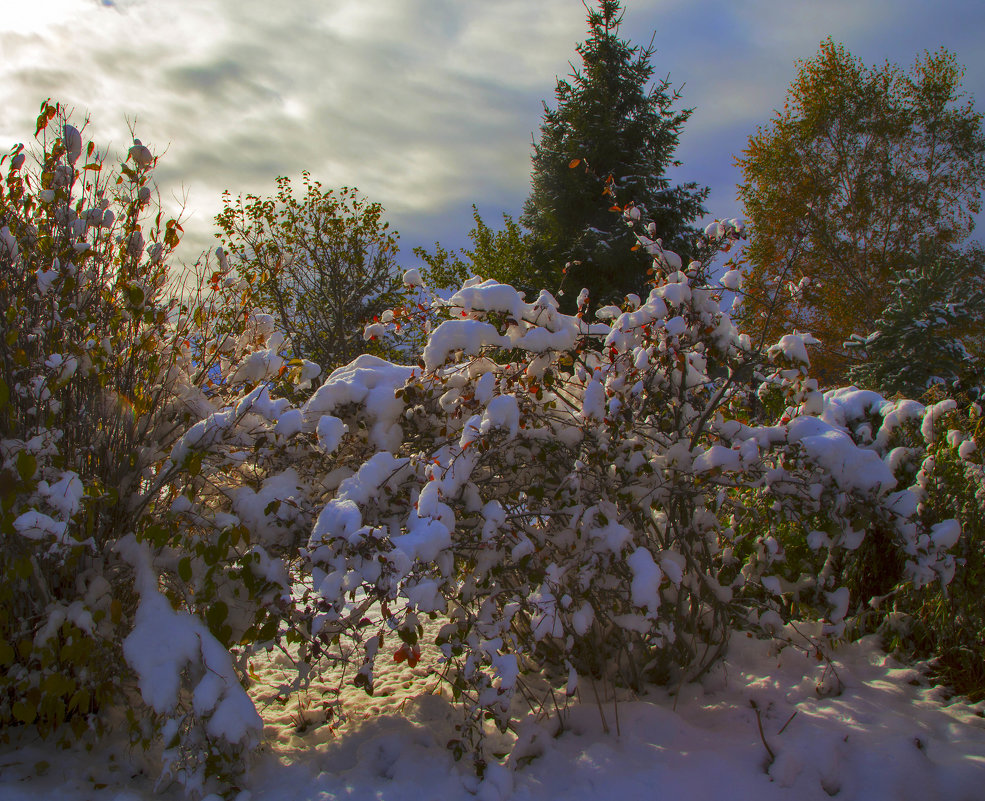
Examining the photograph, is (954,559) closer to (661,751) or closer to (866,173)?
(661,751)

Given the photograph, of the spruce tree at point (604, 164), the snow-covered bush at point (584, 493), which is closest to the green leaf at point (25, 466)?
the snow-covered bush at point (584, 493)

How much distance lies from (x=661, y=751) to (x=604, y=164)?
15.6m

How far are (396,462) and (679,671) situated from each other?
74.4 inches

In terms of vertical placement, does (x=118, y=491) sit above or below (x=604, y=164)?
below

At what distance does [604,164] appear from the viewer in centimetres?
1634

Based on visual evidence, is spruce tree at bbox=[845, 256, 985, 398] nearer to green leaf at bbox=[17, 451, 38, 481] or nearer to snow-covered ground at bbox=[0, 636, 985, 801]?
snow-covered ground at bbox=[0, 636, 985, 801]

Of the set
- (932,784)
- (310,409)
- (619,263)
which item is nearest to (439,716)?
(310,409)

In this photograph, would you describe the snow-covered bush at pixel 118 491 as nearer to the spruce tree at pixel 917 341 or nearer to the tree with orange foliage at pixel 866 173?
the spruce tree at pixel 917 341

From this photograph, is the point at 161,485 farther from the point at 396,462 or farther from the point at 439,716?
the point at 439,716

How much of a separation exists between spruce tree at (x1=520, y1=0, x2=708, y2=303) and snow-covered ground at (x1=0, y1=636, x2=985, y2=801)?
42.9 feet

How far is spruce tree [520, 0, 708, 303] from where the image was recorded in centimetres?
1580

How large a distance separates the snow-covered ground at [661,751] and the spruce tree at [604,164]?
1309 centimetres

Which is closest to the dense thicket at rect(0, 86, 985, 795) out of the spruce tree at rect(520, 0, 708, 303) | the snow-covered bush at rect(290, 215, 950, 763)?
the snow-covered bush at rect(290, 215, 950, 763)

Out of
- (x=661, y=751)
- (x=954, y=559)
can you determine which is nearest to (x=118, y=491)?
(x=661, y=751)
